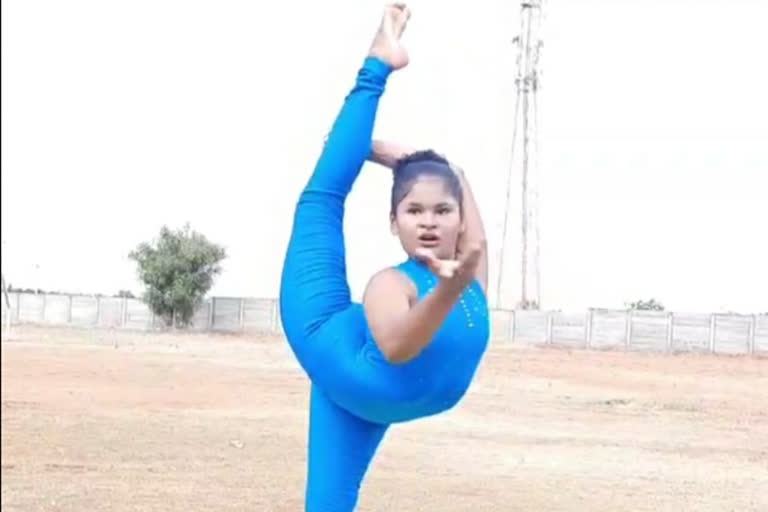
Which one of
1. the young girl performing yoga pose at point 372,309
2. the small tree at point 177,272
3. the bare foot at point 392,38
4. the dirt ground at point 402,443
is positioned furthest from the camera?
the small tree at point 177,272

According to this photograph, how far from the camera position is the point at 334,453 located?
99.3 inches

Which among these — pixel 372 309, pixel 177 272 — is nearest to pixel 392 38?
pixel 372 309

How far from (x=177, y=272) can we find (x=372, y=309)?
35.5 meters

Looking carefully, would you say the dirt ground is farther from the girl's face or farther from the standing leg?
the girl's face

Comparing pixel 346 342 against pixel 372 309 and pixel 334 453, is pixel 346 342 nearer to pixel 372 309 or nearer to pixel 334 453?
pixel 372 309

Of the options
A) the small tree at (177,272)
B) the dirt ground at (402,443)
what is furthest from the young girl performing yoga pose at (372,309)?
the small tree at (177,272)

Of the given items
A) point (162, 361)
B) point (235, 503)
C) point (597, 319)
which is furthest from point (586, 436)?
point (597, 319)

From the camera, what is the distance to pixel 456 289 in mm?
2123

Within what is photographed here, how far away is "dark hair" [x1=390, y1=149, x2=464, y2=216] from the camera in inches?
96.2

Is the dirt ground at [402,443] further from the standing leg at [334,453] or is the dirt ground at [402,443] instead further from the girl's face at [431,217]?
the girl's face at [431,217]

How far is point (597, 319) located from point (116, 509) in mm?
22390

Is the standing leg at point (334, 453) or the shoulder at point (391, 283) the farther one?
the standing leg at point (334, 453)

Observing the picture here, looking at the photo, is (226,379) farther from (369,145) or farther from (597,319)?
(369,145)

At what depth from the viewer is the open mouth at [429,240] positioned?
242 centimetres
